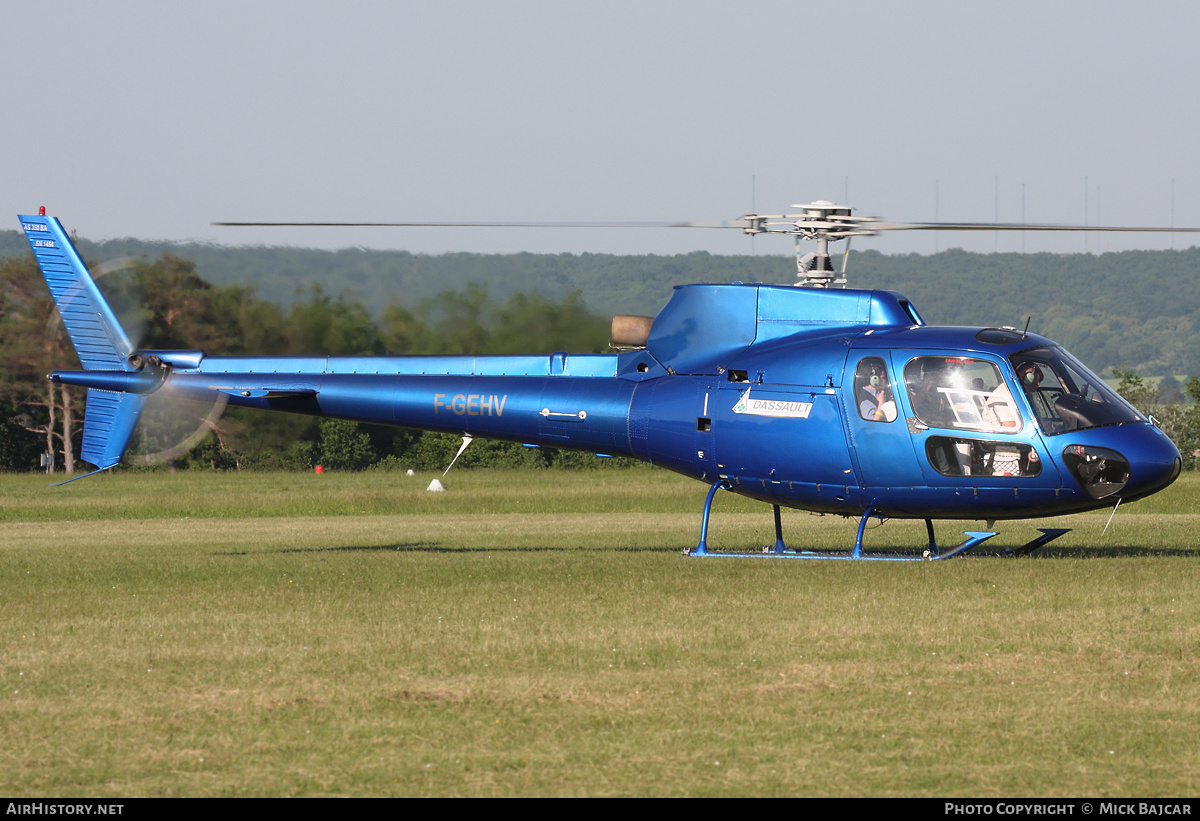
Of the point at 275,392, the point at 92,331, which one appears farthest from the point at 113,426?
the point at 275,392

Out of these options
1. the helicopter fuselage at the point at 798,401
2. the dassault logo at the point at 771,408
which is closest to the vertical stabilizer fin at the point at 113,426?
the helicopter fuselage at the point at 798,401

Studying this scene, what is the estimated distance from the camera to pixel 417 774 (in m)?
8.41

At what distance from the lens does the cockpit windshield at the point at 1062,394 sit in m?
17.4

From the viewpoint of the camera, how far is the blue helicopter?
1748cm

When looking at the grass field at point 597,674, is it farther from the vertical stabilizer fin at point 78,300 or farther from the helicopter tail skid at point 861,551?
the vertical stabilizer fin at point 78,300

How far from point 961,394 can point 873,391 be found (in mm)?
1190

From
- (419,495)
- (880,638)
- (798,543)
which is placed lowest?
(419,495)

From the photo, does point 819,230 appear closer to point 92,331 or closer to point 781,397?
point 781,397

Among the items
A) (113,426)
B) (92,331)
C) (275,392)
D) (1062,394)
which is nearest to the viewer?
(1062,394)

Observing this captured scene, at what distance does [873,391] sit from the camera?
1811 centimetres

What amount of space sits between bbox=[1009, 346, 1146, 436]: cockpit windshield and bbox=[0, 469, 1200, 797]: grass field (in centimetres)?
192
